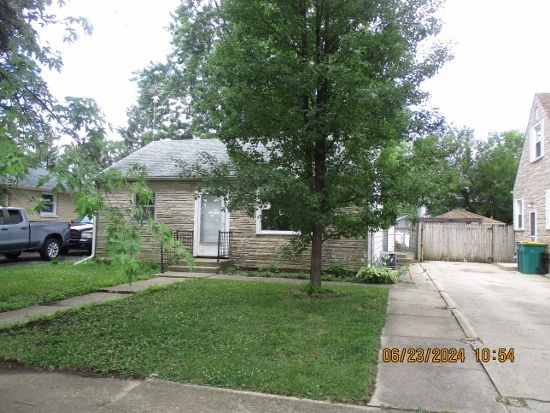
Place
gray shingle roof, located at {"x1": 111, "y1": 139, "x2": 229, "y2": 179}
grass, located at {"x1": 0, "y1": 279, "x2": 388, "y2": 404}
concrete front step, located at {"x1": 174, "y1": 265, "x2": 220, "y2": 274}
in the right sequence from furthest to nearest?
gray shingle roof, located at {"x1": 111, "y1": 139, "x2": 229, "y2": 179}
concrete front step, located at {"x1": 174, "y1": 265, "x2": 220, "y2": 274}
grass, located at {"x1": 0, "y1": 279, "x2": 388, "y2": 404}

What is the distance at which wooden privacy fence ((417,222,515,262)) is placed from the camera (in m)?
18.8

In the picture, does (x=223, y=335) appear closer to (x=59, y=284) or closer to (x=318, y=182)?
(x=318, y=182)

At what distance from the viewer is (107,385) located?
13.8ft

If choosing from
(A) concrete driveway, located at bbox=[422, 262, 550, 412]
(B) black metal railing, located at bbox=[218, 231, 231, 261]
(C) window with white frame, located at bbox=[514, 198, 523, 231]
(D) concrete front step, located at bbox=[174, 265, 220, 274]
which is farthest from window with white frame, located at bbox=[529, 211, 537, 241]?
(D) concrete front step, located at bbox=[174, 265, 220, 274]

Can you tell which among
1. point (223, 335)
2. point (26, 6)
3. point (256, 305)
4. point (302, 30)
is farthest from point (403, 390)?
point (26, 6)

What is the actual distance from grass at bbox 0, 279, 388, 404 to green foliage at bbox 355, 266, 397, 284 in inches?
114

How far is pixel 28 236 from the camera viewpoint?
1444 centimetres

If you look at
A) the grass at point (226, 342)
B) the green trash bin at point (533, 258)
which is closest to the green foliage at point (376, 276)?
the grass at point (226, 342)

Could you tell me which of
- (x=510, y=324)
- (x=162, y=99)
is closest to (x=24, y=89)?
(x=510, y=324)

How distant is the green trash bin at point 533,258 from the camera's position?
1418cm

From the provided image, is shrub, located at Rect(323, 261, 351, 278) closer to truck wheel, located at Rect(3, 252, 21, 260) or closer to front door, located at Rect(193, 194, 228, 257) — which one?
front door, located at Rect(193, 194, 228, 257)

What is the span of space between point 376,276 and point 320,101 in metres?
5.33

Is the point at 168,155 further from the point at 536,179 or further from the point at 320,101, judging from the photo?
the point at 536,179

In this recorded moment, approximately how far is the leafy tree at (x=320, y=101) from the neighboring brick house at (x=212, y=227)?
4057 mm
